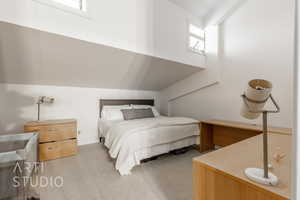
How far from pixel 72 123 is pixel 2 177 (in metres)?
1.31

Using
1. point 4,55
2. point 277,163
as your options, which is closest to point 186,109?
point 277,163

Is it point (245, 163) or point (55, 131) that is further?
point (55, 131)

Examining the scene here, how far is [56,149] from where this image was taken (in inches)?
92.6

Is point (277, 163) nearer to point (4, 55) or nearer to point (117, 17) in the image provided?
point (117, 17)

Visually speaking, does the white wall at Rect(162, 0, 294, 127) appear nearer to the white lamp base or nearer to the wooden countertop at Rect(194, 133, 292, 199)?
the wooden countertop at Rect(194, 133, 292, 199)

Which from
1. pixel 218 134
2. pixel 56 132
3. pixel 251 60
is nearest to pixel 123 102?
pixel 56 132

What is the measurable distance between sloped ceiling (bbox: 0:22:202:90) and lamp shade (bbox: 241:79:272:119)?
193 cm

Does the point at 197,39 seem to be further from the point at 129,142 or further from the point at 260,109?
the point at 260,109

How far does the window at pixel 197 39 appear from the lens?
3121 mm

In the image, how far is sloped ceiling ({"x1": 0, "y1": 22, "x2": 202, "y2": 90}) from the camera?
5.62 feet

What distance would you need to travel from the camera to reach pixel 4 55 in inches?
71.9

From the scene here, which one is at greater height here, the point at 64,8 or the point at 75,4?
the point at 75,4

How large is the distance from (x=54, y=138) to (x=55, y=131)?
12 centimetres

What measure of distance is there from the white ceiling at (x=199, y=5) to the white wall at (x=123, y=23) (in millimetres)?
94
